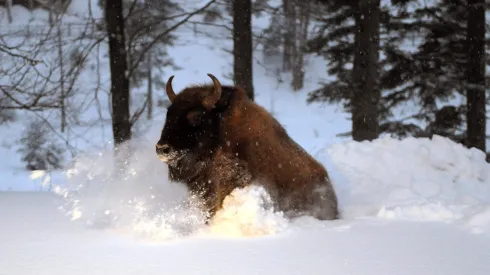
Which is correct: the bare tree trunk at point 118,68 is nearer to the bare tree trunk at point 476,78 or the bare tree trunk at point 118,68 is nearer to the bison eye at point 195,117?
the bison eye at point 195,117

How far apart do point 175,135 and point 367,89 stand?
28.9 ft

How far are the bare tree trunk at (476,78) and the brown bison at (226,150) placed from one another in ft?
34.9

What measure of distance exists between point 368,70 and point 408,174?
224 inches

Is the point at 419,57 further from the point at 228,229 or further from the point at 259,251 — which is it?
the point at 259,251

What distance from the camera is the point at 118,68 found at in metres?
10.3

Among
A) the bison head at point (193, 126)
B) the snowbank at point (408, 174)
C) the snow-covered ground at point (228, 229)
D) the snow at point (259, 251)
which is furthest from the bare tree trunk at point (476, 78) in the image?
the bison head at point (193, 126)

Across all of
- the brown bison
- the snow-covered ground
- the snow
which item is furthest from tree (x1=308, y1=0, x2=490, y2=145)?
the snow

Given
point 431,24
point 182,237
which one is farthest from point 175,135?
point 431,24

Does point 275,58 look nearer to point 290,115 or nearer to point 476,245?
point 290,115

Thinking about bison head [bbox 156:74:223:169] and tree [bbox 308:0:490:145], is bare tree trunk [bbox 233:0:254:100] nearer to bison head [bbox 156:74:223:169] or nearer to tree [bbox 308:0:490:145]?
tree [bbox 308:0:490:145]

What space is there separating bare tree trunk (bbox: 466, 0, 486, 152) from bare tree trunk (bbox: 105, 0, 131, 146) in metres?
8.89

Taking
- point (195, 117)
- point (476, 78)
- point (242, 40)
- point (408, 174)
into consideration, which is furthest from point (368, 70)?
point (195, 117)

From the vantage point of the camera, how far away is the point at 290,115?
114 ft

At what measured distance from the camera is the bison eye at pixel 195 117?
4773mm
